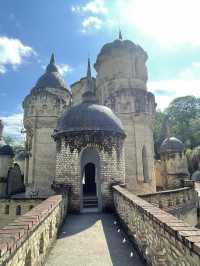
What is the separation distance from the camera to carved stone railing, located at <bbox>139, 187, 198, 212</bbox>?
11.5m

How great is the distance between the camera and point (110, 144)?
1150 cm

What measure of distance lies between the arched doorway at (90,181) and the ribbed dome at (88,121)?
114 cm

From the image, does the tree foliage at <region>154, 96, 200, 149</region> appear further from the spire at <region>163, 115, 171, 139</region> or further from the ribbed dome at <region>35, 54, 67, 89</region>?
the ribbed dome at <region>35, 54, 67, 89</region>

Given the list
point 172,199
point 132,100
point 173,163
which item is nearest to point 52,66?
point 132,100

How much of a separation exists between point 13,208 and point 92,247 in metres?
7.80

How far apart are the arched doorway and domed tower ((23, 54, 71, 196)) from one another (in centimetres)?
379

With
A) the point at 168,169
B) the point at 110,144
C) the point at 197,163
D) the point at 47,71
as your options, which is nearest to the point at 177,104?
the point at 197,163

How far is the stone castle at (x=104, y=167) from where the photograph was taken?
15.0 ft

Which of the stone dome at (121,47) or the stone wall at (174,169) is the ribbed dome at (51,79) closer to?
the stone dome at (121,47)

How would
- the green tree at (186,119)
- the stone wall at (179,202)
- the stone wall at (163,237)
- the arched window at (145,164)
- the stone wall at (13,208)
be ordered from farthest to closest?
the green tree at (186,119) < the arched window at (145,164) < the stone wall at (13,208) < the stone wall at (179,202) < the stone wall at (163,237)

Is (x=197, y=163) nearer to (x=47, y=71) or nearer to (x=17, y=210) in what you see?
(x=47, y=71)

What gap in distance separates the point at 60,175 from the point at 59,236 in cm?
427

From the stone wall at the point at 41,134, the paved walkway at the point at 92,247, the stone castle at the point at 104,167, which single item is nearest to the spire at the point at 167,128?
the stone castle at the point at 104,167

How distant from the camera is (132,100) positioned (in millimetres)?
20406
